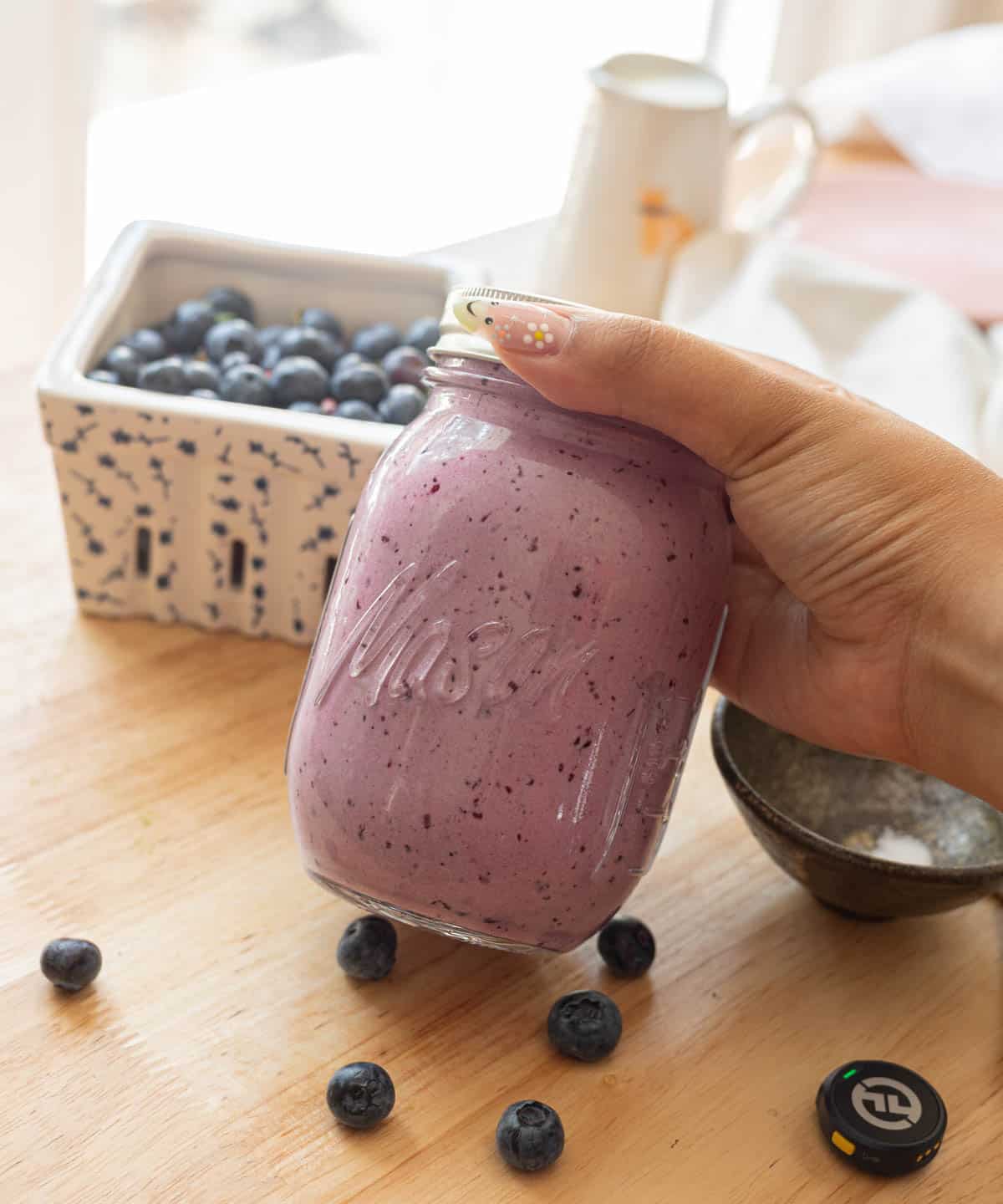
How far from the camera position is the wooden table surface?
0.66m

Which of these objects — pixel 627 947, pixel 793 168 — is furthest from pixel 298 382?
pixel 793 168

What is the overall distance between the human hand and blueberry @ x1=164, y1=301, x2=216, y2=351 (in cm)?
45

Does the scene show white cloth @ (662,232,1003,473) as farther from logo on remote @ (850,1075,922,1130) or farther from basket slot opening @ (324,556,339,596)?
logo on remote @ (850,1075,922,1130)

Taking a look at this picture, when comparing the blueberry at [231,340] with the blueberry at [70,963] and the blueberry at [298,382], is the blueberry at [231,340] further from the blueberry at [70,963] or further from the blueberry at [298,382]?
the blueberry at [70,963]

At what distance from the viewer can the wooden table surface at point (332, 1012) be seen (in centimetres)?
66

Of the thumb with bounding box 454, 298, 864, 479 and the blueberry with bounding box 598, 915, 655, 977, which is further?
the blueberry with bounding box 598, 915, 655, 977

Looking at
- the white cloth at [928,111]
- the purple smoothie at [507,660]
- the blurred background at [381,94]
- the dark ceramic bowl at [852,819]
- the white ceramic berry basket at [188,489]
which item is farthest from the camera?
the blurred background at [381,94]

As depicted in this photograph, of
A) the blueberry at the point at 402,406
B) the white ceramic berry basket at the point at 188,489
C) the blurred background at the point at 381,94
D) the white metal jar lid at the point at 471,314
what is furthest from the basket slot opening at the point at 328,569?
the blurred background at the point at 381,94

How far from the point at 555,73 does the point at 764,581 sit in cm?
175

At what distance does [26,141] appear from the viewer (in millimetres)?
1418

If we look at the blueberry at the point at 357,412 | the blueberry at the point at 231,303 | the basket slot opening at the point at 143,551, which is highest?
the blueberry at the point at 231,303

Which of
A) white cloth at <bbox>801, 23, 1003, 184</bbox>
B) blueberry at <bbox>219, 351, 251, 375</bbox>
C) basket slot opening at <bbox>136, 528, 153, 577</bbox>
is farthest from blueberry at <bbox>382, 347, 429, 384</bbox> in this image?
white cloth at <bbox>801, 23, 1003, 184</bbox>

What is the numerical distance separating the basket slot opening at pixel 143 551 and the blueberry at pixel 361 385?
17 cm

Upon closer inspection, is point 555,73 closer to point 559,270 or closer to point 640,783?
point 559,270
